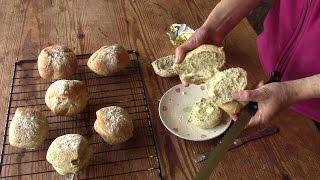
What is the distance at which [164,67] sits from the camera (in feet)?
4.98

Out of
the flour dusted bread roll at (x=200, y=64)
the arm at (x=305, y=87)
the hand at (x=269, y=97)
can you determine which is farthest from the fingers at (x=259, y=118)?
the flour dusted bread roll at (x=200, y=64)

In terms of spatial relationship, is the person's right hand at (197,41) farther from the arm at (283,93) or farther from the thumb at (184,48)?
the arm at (283,93)

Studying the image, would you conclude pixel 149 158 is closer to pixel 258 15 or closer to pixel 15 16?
pixel 15 16

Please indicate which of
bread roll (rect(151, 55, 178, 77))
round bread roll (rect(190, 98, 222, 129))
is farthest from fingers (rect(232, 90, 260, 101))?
bread roll (rect(151, 55, 178, 77))

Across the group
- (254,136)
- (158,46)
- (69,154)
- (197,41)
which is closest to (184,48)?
(197,41)

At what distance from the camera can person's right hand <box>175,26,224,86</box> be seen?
1.35m

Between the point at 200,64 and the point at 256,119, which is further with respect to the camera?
the point at 200,64

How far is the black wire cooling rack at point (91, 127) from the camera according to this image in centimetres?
120

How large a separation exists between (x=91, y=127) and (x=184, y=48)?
1.46 ft

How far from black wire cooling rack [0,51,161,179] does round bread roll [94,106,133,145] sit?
0.04m

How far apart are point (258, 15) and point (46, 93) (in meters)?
2.15

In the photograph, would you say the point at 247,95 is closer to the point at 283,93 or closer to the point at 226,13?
the point at 283,93

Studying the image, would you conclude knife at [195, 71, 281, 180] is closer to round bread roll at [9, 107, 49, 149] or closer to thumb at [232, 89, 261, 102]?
thumb at [232, 89, 261, 102]

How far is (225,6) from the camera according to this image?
146 cm
